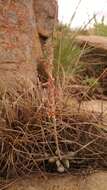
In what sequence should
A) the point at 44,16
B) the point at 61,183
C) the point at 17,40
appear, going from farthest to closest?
the point at 44,16, the point at 17,40, the point at 61,183

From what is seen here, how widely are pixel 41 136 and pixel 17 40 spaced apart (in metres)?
0.69

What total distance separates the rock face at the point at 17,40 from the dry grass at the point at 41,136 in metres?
0.23

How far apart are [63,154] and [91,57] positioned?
190 centimetres

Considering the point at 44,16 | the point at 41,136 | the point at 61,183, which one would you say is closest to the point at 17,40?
the point at 44,16

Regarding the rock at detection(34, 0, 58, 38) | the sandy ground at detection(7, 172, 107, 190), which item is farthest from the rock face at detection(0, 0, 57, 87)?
the sandy ground at detection(7, 172, 107, 190)

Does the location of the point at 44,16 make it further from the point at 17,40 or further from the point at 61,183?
the point at 61,183

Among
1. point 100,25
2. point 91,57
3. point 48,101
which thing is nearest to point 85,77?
point 91,57

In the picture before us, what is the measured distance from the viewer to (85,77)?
3.91m

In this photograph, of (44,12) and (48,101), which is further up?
(44,12)

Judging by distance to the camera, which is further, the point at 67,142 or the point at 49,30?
the point at 49,30

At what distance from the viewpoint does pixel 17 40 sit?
296cm

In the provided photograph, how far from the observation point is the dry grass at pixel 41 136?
2438 mm

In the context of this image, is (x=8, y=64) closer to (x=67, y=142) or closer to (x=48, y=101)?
(x=48, y=101)

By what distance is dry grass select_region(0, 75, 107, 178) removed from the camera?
2.44 m
